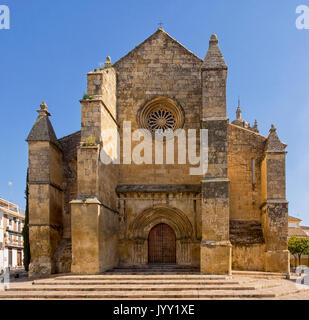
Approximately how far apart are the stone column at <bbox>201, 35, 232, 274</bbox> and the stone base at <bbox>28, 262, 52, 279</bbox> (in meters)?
6.47

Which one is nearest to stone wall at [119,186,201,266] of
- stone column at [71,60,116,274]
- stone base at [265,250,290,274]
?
stone column at [71,60,116,274]

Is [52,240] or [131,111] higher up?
[131,111]

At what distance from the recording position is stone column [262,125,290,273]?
51.4 ft

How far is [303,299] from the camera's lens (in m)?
11.4

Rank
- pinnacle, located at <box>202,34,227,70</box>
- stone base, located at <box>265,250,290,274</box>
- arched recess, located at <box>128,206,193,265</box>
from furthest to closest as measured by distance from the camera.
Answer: arched recess, located at <box>128,206,193,265</box> → stone base, located at <box>265,250,290,274</box> → pinnacle, located at <box>202,34,227,70</box>

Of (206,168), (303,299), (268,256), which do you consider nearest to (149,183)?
(206,168)

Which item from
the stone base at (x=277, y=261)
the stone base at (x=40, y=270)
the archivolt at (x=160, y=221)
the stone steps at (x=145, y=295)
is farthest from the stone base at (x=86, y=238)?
the stone base at (x=277, y=261)

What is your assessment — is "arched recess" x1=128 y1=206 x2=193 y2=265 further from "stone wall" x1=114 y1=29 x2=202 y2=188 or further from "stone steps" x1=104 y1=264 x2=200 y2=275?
"stone wall" x1=114 y1=29 x2=202 y2=188

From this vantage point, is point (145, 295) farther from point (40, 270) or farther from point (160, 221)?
point (40, 270)

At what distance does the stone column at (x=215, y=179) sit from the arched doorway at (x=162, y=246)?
2618 mm

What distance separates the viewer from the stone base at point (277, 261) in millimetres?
15602

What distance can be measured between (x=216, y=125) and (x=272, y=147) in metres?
3.10

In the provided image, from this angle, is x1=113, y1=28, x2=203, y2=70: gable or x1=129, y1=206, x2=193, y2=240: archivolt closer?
x1=129, y1=206, x2=193, y2=240: archivolt
